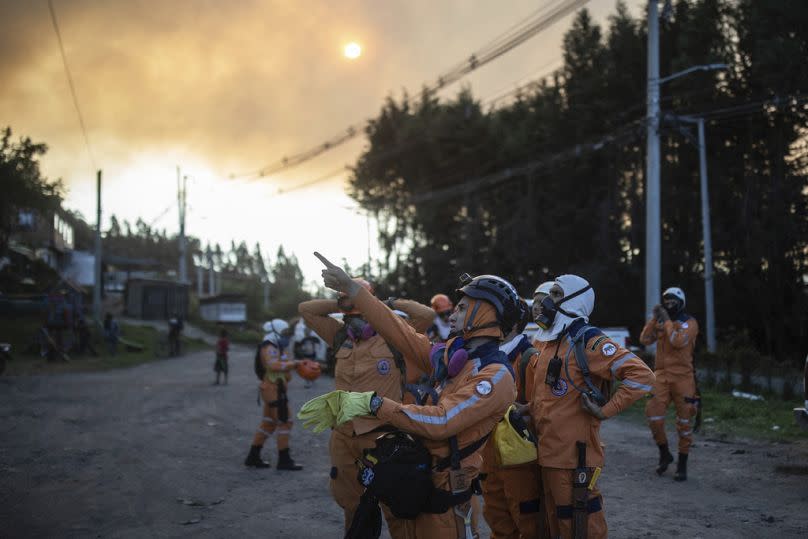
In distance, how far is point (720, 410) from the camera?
1378 centimetres

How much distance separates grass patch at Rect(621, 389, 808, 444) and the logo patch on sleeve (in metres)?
9.07

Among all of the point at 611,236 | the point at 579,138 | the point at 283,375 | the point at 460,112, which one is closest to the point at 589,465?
the point at 283,375

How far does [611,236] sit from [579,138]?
19.8 feet

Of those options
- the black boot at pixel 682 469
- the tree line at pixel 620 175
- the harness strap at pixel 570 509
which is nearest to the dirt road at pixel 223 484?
the black boot at pixel 682 469

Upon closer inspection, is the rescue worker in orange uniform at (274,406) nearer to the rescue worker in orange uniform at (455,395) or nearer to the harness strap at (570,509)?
the harness strap at (570,509)

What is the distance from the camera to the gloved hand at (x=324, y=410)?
3410mm

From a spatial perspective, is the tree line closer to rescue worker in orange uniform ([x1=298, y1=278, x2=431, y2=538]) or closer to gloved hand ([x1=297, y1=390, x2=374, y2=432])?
rescue worker in orange uniform ([x1=298, y1=278, x2=431, y2=538])

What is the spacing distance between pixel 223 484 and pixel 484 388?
20.7 ft

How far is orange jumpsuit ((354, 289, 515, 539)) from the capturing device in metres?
3.38

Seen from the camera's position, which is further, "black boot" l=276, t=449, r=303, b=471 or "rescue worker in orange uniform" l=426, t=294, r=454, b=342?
"rescue worker in orange uniform" l=426, t=294, r=454, b=342

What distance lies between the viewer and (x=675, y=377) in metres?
8.87

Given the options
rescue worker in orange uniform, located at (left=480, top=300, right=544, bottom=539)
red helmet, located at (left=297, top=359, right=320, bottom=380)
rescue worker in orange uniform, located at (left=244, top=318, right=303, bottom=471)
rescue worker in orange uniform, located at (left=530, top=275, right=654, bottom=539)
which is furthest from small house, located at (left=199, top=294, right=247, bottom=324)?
rescue worker in orange uniform, located at (left=530, top=275, right=654, bottom=539)

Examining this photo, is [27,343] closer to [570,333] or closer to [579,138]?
[579,138]

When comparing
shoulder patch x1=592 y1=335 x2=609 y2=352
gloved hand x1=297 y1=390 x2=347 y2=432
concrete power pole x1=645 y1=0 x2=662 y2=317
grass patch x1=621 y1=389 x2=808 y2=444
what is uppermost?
concrete power pole x1=645 y1=0 x2=662 y2=317
